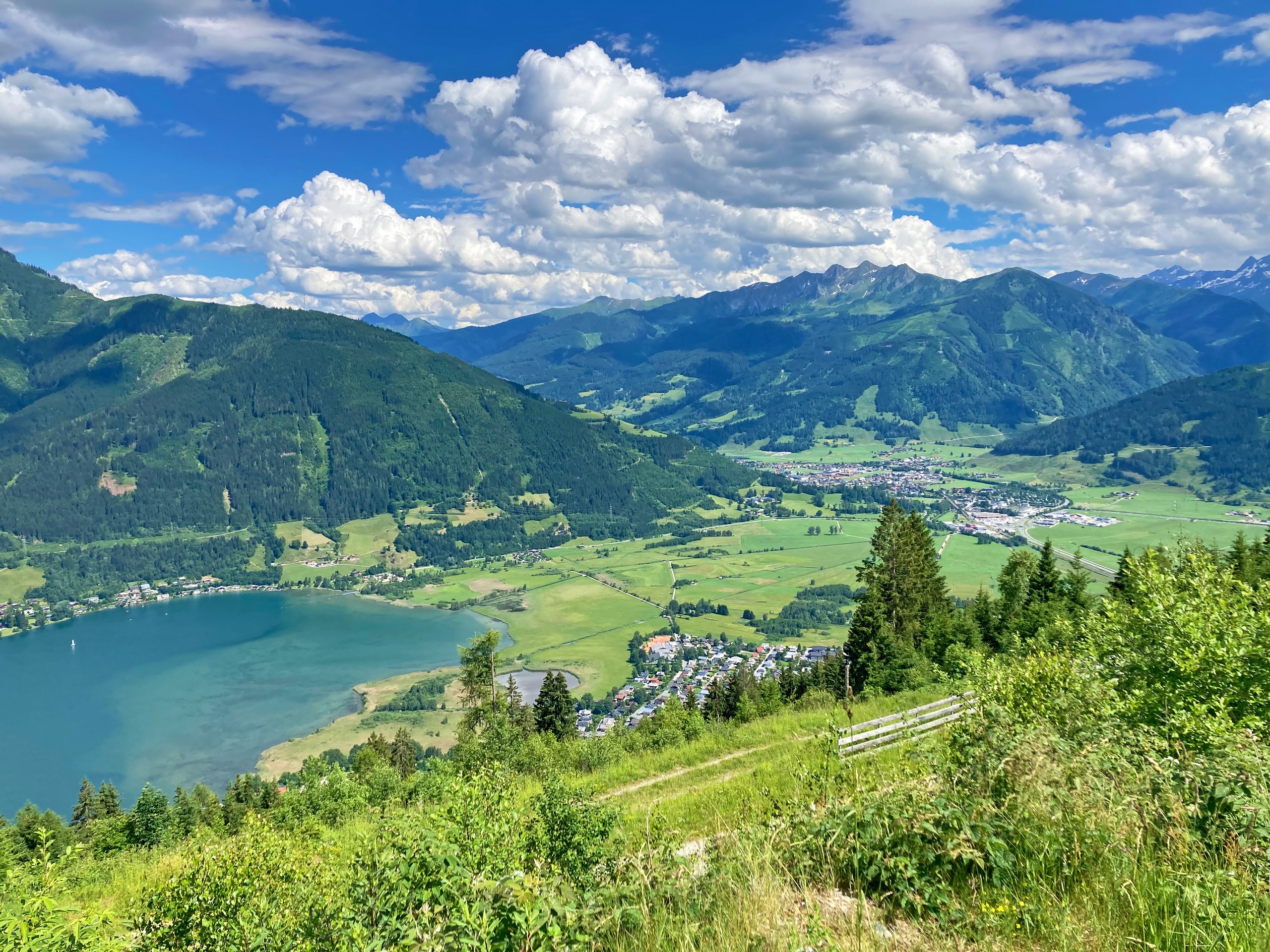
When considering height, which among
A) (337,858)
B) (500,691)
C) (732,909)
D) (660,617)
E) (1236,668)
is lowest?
(660,617)

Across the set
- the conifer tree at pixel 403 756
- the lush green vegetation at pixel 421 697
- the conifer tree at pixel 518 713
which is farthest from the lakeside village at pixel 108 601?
the conifer tree at pixel 518 713

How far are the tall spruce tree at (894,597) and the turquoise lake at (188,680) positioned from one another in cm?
7725

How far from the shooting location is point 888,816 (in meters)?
5.93

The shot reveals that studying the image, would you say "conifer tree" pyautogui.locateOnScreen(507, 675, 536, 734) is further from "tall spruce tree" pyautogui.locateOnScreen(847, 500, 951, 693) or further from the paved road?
the paved road

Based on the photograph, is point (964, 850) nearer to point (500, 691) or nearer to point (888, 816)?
point (888, 816)

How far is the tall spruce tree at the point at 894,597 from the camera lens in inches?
1494

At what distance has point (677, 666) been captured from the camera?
116m

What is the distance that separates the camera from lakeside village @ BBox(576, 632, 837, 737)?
94875 mm

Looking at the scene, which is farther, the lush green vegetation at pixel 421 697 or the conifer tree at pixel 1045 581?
the lush green vegetation at pixel 421 697

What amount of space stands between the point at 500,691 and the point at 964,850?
159ft

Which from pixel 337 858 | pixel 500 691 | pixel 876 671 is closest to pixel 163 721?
pixel 500 691

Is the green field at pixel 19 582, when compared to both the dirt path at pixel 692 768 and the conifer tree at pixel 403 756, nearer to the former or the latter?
the conifer tree at pixel 403 756

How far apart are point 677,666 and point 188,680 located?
86201 millimetres

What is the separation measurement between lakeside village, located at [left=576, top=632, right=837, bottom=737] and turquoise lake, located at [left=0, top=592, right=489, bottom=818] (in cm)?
3756
